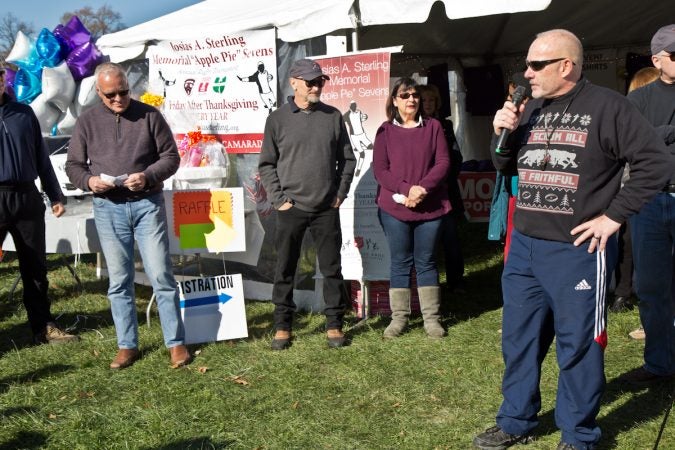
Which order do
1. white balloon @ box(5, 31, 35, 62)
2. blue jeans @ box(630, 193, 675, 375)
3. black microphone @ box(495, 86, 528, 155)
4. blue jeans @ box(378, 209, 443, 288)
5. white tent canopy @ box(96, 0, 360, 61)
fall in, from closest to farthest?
black microphone @ box(495, 86, 528, 155), blue jeans @ box(630, 193, 675, 375), blue jeans @ box(378, 209, 443, 288), white tent canopy @ box(96, 0, 360, 61), white balloon @ box(5, 31, 35, 62)

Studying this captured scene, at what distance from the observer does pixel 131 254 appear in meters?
5.25

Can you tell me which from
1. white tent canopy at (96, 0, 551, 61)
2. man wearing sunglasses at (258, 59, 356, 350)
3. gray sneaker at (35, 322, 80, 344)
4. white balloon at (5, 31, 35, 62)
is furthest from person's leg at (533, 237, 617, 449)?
white balloon at (5, 31, 35, 62)

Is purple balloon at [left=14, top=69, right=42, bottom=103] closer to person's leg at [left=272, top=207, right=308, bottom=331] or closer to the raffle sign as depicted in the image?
the raffle sign

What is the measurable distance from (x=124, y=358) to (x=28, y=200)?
4.53 feet

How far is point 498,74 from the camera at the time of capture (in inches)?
432

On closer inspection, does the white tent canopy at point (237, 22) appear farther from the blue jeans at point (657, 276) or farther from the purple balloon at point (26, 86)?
the blue jeans at point (657, 276)

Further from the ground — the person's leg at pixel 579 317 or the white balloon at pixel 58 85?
the white balloon at pixel 58 85

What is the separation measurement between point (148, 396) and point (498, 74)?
783 cm

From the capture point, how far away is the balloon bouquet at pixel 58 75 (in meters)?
9.21

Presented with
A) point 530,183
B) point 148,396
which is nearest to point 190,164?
point 148,396

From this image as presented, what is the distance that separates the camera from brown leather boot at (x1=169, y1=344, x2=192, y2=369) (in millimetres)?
5270

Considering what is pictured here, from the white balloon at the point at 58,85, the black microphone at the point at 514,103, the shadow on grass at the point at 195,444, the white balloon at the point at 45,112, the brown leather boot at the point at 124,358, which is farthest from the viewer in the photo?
the white balloon at the point at 45,112

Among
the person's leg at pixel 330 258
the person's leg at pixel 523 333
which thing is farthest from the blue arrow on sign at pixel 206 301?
the person's leg at pixel 523 333

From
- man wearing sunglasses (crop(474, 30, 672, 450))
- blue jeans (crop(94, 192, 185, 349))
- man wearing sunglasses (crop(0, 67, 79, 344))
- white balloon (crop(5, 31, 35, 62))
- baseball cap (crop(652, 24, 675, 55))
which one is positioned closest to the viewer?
man wearing sunglasses (crop(474, 30, 672, 450))
